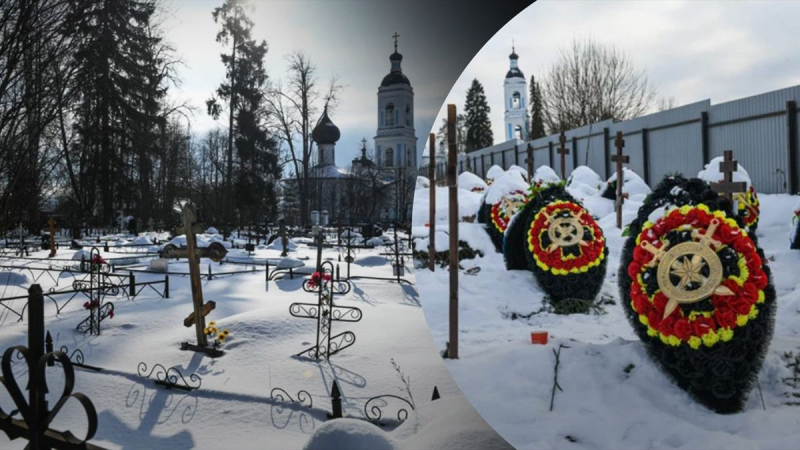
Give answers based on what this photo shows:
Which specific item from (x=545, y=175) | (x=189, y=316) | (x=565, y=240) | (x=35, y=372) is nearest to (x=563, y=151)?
(x=545, y=175)

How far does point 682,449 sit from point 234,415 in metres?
2.73

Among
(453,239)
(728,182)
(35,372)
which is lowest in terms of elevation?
(35,372)

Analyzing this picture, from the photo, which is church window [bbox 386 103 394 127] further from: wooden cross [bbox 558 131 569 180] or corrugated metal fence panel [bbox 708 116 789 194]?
corrugated metal fence panel [bbox 708 116 789 194]

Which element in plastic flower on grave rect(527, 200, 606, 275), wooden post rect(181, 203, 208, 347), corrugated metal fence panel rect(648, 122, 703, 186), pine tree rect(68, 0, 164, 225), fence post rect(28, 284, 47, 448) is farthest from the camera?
wooden post rect(181, 203, 208, 347)

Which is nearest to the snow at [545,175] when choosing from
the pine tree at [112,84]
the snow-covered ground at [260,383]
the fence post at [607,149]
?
the fence post at [607,149]

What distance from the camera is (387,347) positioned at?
11.9 feet

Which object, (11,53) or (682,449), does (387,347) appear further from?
(11,53)

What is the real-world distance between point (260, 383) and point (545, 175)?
2839mm

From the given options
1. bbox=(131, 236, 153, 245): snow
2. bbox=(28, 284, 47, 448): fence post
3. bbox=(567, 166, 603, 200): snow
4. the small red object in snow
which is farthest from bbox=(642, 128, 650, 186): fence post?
bbox=(131, 236, 153, 245): snow

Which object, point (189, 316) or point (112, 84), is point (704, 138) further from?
point (112, 84)

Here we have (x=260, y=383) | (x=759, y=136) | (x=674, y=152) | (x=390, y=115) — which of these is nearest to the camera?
(x=759, y=136)

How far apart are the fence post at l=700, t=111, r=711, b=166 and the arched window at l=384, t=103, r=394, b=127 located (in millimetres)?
755

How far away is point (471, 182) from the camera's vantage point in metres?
1.46

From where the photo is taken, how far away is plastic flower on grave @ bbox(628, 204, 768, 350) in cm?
113
